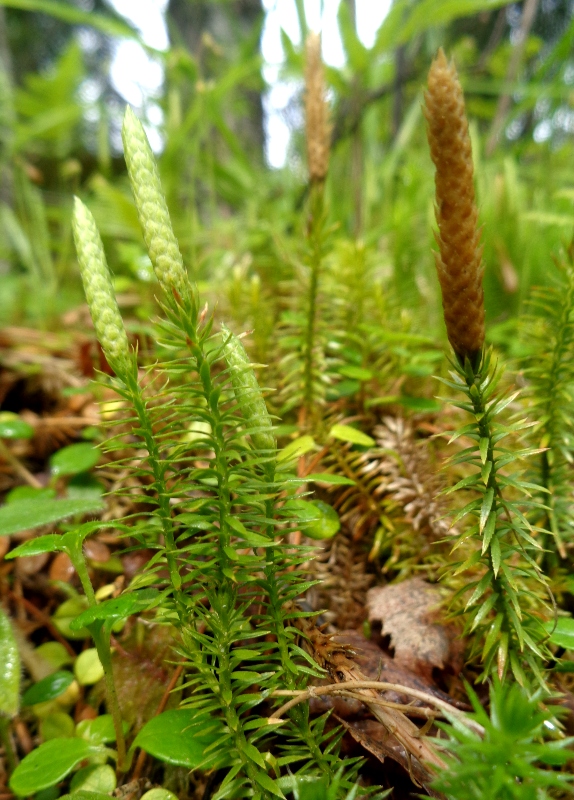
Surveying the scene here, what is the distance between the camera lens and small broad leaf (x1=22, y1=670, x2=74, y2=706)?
0.70 meters

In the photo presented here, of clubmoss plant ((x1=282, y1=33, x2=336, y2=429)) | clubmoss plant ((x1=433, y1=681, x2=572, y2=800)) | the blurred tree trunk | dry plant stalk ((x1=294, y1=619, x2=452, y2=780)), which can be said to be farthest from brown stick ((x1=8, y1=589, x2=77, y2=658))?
the blurred tree trunk

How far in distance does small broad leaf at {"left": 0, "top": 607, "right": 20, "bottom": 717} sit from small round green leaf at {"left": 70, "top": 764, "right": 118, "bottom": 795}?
103mm

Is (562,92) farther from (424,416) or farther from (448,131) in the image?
(448,131)

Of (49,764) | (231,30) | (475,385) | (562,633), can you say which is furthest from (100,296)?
(231,30)

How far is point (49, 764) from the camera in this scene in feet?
1.88

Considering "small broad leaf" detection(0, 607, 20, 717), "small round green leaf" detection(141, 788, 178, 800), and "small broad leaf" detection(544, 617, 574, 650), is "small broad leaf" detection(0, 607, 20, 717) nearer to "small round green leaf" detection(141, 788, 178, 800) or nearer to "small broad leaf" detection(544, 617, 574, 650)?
"small round green leaf" detection(141, 788, 178, 800)

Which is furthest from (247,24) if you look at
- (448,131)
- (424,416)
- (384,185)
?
(448,131)

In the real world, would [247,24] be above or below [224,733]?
above

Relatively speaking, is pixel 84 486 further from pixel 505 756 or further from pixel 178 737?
pixel 505 756

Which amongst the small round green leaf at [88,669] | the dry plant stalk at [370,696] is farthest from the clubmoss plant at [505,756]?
the small round green leaf at [88,669]

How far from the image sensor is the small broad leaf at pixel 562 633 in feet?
1.90

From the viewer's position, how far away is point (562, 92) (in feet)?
5.75

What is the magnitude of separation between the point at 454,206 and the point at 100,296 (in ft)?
1.13

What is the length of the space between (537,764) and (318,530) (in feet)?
1.10
